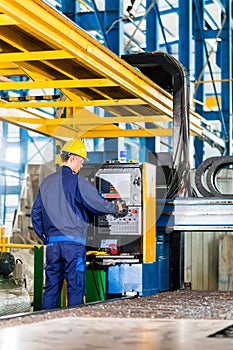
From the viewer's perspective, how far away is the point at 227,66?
18625 millimetres

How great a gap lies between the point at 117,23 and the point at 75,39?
20.4 ft

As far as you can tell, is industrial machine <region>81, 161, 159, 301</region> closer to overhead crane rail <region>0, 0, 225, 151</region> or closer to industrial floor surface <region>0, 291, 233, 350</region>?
overhead crane rail <region>0, 0, 225, 151</region>

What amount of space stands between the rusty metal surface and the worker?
0.79m

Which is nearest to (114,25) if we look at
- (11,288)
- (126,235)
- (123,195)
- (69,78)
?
(69,78)

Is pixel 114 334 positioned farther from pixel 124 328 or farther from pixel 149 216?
pixel 149 216

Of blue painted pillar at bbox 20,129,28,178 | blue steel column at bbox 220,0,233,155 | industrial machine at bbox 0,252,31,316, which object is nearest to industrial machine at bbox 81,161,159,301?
industrial machine at bbox 0,252,31,316

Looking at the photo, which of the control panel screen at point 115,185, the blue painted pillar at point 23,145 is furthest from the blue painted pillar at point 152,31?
the blue painted pillar at point 23,145

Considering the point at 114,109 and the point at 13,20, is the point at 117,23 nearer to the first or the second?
the point at 114,109

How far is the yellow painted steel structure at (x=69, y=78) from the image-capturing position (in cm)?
594

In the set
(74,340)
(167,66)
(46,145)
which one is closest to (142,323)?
(74,340)

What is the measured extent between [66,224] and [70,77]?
69.5 inches

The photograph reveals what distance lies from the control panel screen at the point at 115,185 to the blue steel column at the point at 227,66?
11024 mm

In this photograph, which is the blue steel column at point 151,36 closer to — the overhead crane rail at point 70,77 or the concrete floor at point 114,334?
the overhead crane rail at point 70,77

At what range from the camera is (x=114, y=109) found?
959cm
